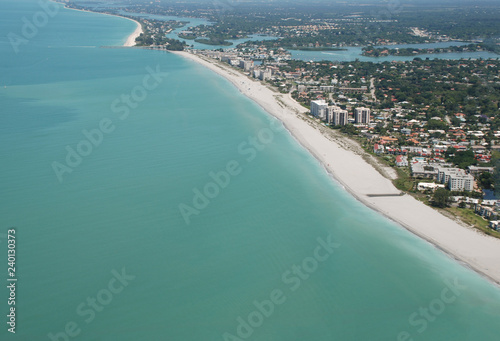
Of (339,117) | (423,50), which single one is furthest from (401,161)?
(423,50)

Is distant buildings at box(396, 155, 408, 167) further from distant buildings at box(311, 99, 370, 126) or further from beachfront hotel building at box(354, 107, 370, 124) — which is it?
beachfront hotel building at box(354, 107, 370, 124)

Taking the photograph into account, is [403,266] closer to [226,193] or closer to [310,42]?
[226,193]

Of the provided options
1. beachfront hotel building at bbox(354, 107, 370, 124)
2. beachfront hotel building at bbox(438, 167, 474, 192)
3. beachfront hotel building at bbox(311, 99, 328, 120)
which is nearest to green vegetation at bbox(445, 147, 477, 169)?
beachfront hotel building at bbox(438, 167, 474, 192)

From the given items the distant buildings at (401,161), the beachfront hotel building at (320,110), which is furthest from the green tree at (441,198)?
the beachfront hotel building at (320,110)

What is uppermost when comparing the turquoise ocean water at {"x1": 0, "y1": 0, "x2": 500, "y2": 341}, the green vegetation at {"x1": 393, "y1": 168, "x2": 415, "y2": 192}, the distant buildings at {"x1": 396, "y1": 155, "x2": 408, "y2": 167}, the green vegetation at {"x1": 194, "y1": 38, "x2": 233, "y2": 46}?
the green vegetation at {"x1": 194, "y1": 38, "x2": 233, "y2": 46}

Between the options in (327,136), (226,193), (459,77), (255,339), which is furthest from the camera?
(459,77)

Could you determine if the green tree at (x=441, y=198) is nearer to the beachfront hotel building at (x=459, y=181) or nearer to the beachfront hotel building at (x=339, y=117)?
the beachfront hotel building at (x=459, y=181)

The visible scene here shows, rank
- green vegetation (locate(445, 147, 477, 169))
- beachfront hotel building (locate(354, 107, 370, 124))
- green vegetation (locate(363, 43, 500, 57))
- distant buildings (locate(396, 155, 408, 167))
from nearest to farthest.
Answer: green vegetation (locate(445, 147, 477, 169)) < distant buildings (locate(396, 155, 408, 167)) < beachfront hotel building (locate(354, 107, 370, 124)) < green vegetation (locate(363, 43, 500, 57))

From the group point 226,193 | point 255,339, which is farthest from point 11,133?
point 255,339
